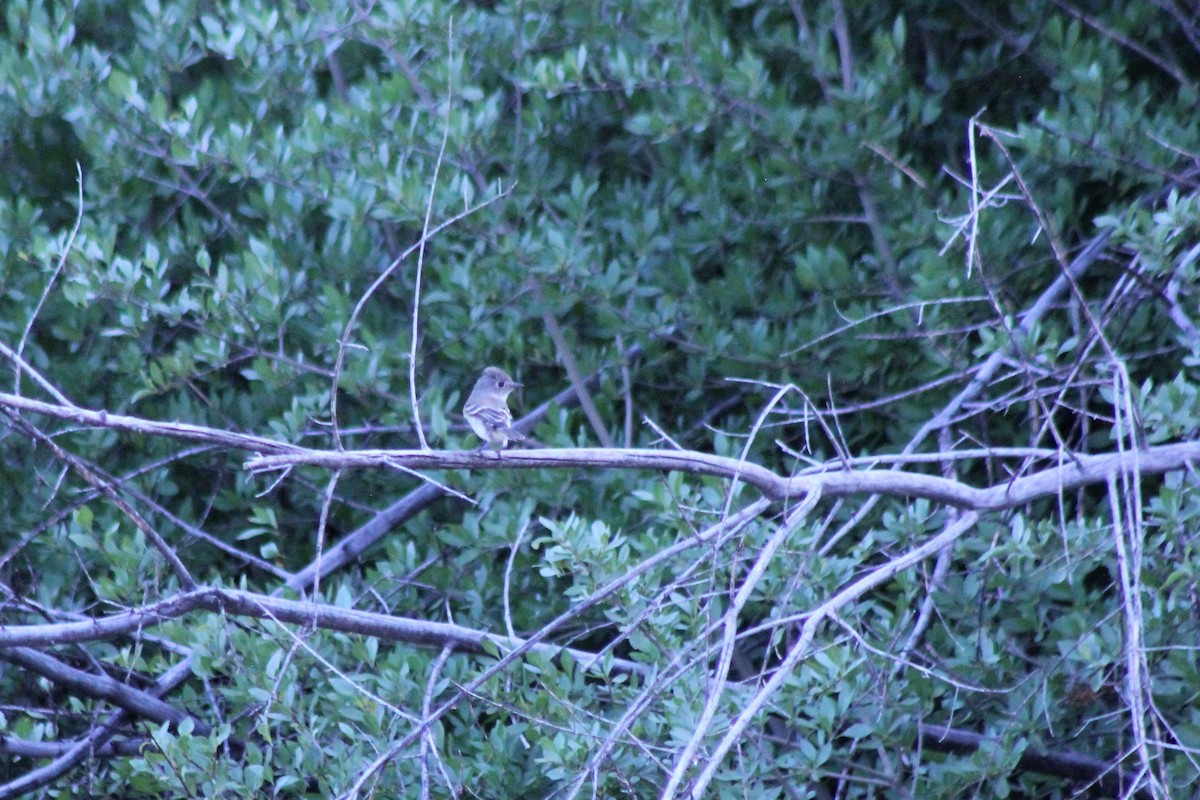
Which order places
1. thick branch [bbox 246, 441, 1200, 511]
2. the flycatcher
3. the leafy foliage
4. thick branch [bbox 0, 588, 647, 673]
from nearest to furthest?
1. thick branch [bbox 246, 441, 1200, 511]
2. thick branch [bbox 0, 588, 647, 673]
3. the leafy foliage
4. the flycatcher

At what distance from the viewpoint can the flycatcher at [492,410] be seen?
15.8 feet

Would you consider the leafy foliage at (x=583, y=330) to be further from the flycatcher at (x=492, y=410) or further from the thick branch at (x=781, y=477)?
the thick branch at (x=781, y=477)

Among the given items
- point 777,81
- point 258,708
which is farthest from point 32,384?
point 777,81

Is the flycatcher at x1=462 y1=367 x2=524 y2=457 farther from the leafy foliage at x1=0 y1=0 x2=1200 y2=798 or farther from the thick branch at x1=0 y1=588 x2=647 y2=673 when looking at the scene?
the thick branch at x1=0 y1=588 x2=647 y2=673

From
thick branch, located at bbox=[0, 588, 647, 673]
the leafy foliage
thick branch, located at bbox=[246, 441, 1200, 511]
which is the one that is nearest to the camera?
thick branch, located at bbox=[246, 441, 1200, 511]

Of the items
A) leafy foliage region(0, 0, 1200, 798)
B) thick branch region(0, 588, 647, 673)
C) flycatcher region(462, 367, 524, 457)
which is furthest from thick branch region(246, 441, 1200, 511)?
flycatcher region(462, 367, 524, 457)

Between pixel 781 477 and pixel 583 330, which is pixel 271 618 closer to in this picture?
pixel 781 477

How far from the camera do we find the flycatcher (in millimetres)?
4816

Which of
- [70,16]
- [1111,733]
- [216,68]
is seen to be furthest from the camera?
[216,68]

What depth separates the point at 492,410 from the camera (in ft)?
16.4

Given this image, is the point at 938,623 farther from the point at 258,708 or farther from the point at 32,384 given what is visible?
the point at 32,384

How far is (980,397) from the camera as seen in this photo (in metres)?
5.27

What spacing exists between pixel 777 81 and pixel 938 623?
8.34ft

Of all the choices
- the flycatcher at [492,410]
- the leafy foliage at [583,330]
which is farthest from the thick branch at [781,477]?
the flycatcher at [492,410]
